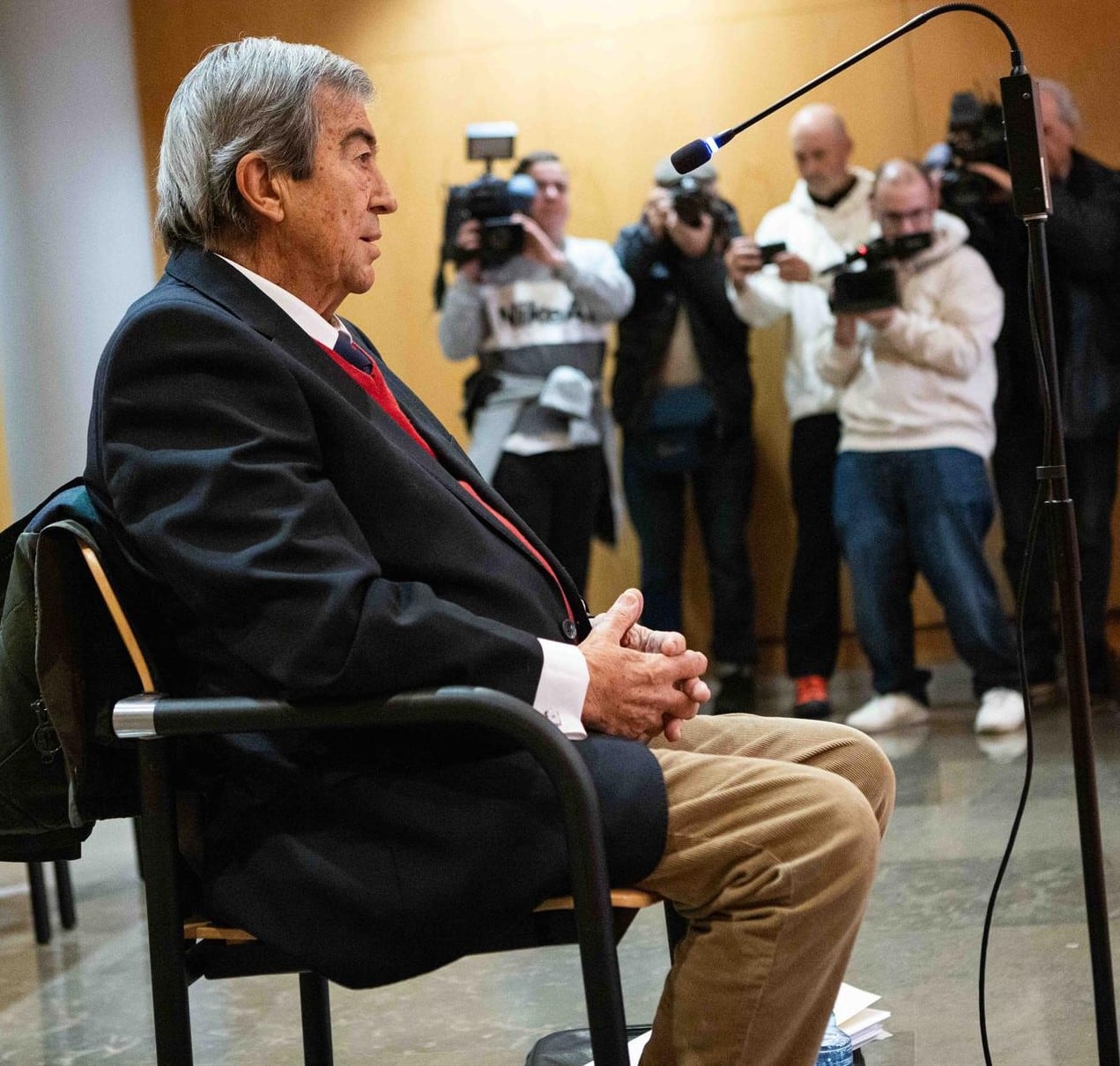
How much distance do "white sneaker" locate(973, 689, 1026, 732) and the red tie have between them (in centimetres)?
247

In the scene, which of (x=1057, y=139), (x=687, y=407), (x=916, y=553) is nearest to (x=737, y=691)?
(x=916, y=553)

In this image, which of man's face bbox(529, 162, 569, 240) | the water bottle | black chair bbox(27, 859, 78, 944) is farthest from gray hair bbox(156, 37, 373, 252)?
man's face bbox(529, 162, 569, 240)

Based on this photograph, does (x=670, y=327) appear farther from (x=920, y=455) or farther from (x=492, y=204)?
(x=920, y=455)

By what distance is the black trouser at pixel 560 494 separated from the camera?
13.7ft

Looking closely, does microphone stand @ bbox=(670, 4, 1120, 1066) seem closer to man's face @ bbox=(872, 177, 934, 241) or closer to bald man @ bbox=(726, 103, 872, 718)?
man's face @ bbox=(872, 177, 934, 241)

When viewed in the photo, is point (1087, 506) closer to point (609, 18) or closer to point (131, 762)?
point (609, 18)

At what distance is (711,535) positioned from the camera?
4.59 metres

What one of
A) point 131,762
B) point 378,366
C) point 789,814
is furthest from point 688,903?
point 378,366

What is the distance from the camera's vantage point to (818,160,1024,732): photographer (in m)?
4.00

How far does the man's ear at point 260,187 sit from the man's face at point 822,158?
2992 mm

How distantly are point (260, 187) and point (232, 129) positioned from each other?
0.07 metres

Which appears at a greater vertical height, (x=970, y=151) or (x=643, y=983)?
(x=970, y=151)

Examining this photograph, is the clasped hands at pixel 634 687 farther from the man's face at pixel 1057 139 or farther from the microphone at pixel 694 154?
the man's face at pixel 1057 139

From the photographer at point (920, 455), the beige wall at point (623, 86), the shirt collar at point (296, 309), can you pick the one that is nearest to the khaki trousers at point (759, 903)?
the shirt collar at point (296, 309)
